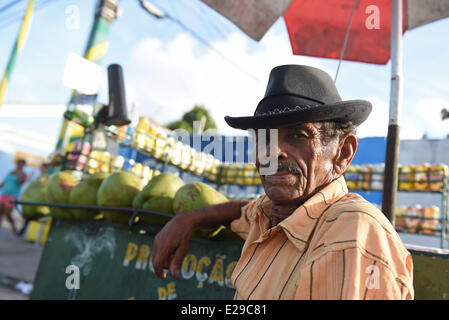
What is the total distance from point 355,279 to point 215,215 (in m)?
1.03

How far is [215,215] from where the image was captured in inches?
68.6

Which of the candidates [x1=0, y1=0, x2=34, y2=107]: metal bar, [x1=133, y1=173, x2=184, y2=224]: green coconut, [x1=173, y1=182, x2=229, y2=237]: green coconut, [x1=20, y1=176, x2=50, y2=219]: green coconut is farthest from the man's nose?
[x1=0, y1=0, x2=34, y2=107]: metal bar

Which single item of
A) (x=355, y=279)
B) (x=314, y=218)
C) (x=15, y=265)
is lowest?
(x=15, y=265)

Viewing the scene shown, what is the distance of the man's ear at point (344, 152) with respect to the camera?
1.19m

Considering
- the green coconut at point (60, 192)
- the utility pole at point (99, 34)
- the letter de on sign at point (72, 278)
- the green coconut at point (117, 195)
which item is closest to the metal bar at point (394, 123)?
the green coconut at point (117, 195)

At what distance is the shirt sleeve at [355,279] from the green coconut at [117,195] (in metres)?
1.60

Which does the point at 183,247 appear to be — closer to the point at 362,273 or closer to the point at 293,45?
the point at 362,273

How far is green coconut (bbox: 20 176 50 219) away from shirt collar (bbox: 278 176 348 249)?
8.38 feet

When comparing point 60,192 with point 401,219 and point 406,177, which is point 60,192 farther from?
point 406,177

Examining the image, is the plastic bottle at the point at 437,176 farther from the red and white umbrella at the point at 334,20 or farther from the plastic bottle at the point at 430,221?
the red and white umbrella at the point at 334,20

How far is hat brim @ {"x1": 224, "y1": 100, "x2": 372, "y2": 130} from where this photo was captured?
42.1 inches

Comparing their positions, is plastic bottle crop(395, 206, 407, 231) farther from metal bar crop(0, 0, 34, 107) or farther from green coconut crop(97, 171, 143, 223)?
metal bar crop(0, 0, 34, 107)

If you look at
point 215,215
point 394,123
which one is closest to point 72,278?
point 215,215
